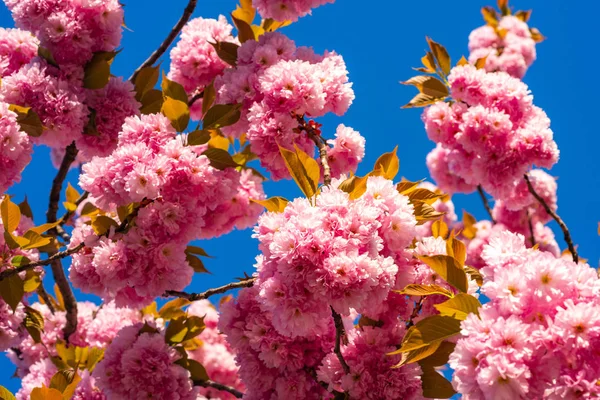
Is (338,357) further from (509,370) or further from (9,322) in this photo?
(9,322)

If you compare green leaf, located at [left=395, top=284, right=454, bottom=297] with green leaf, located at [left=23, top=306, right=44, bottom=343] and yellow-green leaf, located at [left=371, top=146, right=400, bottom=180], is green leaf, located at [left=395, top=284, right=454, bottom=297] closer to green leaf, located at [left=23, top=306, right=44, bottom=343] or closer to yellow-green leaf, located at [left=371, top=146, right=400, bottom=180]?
yellow-green leaf, located at [left=371, top=146, right=400, bottom=180]

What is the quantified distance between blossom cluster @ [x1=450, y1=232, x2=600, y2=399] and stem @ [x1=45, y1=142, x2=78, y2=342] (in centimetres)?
208

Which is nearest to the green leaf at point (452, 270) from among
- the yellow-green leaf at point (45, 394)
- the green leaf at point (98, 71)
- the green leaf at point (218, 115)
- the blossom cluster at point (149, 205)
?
the blossom cluster at point (149, 205)

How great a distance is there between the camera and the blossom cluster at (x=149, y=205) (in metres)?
1.97

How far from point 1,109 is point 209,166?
76cm

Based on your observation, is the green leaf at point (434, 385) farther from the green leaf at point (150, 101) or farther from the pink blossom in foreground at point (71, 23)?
the pink blossom in foreground at point (71, 23)

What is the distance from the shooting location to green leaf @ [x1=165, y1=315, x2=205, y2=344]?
246 centimetres

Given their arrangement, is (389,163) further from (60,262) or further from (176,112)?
(60,262)

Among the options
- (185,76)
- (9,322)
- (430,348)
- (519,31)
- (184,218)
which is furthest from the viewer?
(519,31)

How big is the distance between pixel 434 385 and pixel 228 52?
1641 mm

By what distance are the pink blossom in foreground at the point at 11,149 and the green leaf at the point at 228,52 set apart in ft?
2.90

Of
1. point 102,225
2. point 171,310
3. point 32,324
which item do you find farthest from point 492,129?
point 32,324

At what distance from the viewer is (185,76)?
2807 millimetres

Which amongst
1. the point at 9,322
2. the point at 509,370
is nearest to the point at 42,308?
the point at 9,322
